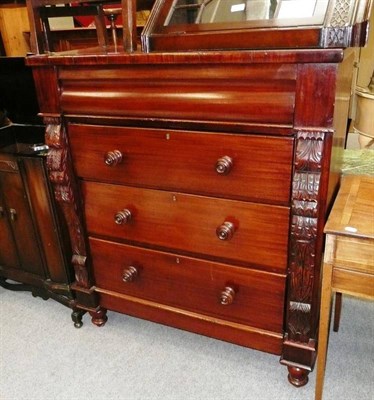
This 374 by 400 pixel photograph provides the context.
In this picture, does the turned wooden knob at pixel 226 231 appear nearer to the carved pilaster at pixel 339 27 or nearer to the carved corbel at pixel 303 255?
the carved corbel at pixel 303 255

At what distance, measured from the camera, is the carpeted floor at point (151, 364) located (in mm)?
1427

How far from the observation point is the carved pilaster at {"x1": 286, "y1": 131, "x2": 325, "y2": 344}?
1.07 meters

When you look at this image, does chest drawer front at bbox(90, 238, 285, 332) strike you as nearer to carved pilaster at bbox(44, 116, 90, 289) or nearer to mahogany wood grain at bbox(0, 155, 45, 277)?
carved pilaster at bbox(44, 116, 90, 289)

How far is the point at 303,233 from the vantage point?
116 cm

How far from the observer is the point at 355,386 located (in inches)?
55.4

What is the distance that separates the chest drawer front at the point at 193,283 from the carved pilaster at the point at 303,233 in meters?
0.05

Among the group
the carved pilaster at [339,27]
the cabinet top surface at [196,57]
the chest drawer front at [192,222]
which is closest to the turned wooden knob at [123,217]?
the chest drawer front at [192,222]

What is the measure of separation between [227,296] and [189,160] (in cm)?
46

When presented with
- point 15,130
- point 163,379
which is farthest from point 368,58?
point 163,379

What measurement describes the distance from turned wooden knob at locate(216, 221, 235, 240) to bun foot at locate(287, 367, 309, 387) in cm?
53

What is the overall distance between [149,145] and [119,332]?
88cm

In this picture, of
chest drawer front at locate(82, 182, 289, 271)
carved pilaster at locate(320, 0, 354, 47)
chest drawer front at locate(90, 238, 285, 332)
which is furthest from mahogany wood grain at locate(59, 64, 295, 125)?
chest drawer front at locate(90, 238, 285, 332)

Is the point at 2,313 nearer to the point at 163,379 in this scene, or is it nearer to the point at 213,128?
the point at 163,379

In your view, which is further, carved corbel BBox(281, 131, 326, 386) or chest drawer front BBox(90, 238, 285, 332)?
chest drawer front BBox(90, 238, 285, 332)
